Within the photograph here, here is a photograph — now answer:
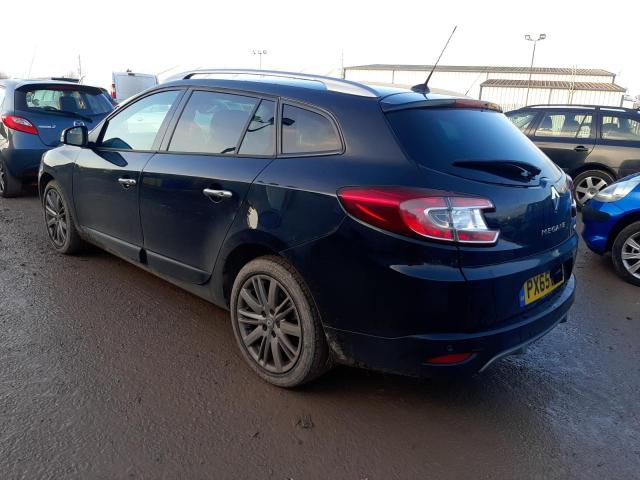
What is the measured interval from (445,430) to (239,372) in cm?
122

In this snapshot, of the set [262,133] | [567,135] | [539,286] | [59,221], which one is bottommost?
[59,221]

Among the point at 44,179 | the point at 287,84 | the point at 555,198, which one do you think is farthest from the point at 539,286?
the point at 44,179

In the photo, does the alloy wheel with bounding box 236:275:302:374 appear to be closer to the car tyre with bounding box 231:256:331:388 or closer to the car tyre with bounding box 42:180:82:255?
the car tyre with bounding box 231:256:331:388

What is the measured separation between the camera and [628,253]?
5.11 metres

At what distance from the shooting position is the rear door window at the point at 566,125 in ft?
28.8

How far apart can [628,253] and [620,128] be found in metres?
4.47

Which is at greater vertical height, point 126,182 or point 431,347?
point 126,182

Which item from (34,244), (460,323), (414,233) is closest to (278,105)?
(414,233)

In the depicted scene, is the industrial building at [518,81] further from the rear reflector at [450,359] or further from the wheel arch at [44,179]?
the rear reflector at [450,359]

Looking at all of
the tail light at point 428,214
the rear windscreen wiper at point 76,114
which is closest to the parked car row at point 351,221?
the tail light at point 428,214

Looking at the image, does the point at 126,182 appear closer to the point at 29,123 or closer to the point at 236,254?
the point at 236,254

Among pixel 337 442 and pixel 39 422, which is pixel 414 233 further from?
pixel 39 422

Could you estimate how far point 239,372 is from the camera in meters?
3.12

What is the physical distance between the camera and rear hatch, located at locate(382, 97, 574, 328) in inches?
94.0
